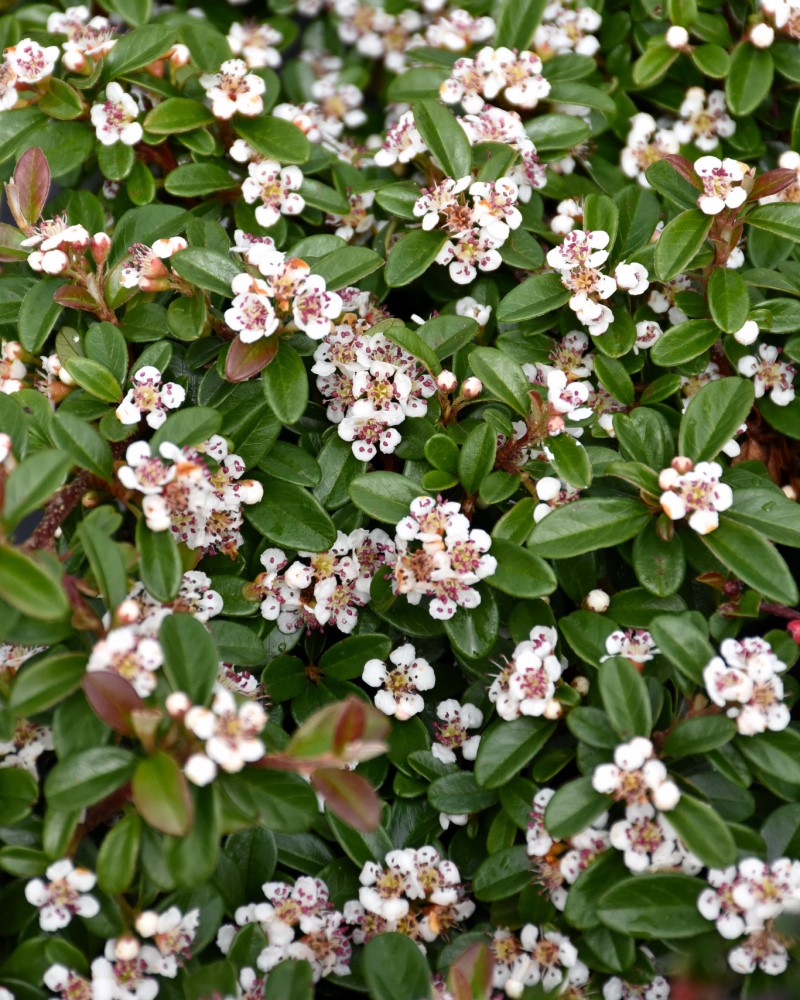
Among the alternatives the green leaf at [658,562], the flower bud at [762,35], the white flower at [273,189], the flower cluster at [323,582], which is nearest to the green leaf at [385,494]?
the flower cluster at [323,582]

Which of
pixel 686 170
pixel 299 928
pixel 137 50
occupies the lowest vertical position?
pixel 299 928

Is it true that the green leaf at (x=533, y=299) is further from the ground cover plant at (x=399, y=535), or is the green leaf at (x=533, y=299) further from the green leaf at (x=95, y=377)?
the green leaf at (x=95, y=377)

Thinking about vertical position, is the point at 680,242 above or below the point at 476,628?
above

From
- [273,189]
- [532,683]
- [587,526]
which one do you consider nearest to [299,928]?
[532,683]

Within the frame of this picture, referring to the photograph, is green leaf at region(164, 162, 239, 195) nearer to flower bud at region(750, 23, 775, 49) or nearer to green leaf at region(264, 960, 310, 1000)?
flower bud at region(750, 23, 775, 49)

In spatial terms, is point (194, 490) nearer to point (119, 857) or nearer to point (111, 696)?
point (111, 696)

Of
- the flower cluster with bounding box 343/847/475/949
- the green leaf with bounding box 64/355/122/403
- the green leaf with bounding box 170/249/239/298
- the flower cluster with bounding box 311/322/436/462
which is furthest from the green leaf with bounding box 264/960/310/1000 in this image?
the green leaf with bounding box 170/249/239/298
